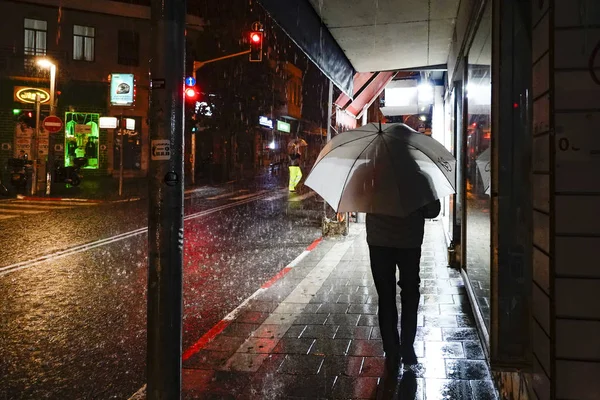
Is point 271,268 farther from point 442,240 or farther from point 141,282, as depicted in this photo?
point 442,240

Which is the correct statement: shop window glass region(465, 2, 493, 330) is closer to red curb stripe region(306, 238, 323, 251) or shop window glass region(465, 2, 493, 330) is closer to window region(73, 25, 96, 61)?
red curb stripe region(306, 238, 323, 251)

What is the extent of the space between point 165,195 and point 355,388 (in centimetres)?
216

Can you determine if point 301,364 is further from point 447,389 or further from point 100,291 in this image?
point 100,291

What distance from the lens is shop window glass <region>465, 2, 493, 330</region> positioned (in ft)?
15.5

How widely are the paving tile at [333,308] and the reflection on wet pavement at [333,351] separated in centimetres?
1

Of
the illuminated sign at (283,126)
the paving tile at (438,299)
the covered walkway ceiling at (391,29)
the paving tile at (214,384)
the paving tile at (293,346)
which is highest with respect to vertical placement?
the illuminated sign at (283,126)

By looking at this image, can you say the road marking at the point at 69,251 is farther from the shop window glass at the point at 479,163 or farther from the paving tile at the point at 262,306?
the shop window glass at the point at 479,163

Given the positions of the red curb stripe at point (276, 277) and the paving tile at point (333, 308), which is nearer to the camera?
A: the paving tile at point (333, 308)

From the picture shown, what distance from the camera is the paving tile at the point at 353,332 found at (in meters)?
5.39

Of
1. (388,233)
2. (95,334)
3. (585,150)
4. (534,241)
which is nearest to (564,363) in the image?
(534,241)

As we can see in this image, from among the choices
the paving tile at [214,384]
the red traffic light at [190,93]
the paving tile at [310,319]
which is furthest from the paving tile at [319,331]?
the red traffic light at [190,93]

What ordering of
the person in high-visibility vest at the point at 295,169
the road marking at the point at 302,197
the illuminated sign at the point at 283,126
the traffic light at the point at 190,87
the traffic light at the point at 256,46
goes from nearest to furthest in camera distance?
the traffic light at the point at 256,46 < the road marking at the point at 302,197 < the person in high-visibility vest at the point at 295,169 < the traffic light at the point at 190,87 < the illuminated sign at the point at 283,126

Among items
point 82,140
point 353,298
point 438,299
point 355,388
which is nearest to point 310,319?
point 353,298

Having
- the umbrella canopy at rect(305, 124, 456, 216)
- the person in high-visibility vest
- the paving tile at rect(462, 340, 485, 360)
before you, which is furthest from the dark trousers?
the person in high-visibility vest
